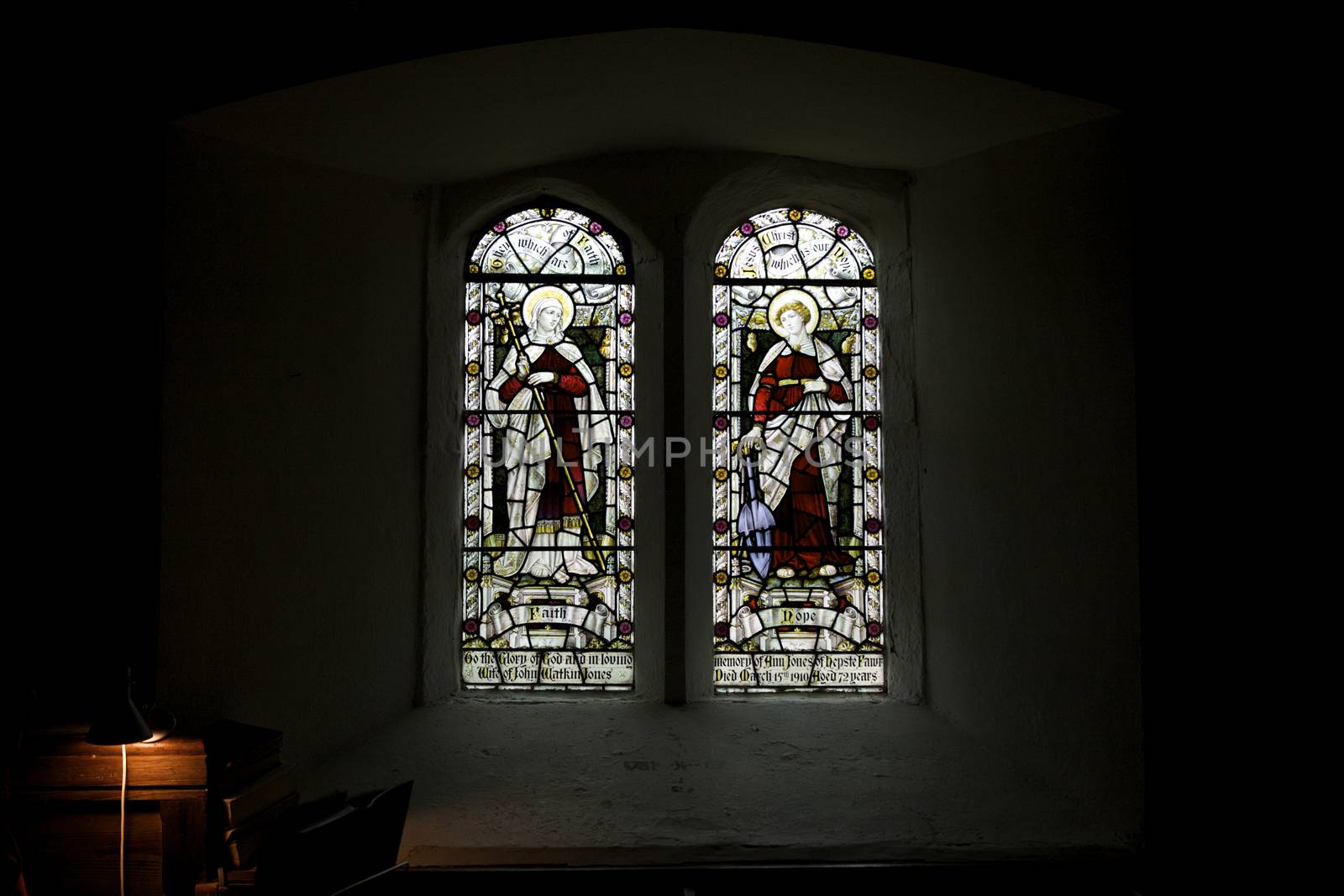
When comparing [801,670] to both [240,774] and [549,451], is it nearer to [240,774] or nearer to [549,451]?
[549,451]

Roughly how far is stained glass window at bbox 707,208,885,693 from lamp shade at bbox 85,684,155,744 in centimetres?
→ 195

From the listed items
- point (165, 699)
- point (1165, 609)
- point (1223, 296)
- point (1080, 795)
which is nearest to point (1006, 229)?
point (1223, 296)

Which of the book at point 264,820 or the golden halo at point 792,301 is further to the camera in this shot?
the golden halo at point 792,301

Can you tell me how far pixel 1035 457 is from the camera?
274 centimetres

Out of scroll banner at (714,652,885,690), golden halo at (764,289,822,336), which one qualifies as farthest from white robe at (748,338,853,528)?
scroll banner at (714,652,885,690)

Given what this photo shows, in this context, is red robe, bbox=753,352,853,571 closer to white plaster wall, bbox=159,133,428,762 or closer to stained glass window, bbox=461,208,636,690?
stained glass window, bbox=461,208,636,690

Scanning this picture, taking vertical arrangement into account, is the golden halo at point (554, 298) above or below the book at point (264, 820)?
above

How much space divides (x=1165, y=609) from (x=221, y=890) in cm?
223

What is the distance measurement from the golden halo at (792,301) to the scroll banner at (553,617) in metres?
1.24

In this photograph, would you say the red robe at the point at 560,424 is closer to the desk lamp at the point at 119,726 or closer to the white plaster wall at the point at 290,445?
the white plaster wall at the point at 290,445

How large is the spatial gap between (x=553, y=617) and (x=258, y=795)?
1336mm

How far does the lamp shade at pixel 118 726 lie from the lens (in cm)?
206

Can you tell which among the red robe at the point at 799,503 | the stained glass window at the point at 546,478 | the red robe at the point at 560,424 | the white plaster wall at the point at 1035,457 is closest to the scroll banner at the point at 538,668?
the stained glass window at the point at 546,478

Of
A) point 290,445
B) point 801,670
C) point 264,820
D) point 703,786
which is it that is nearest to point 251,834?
point 264,820
